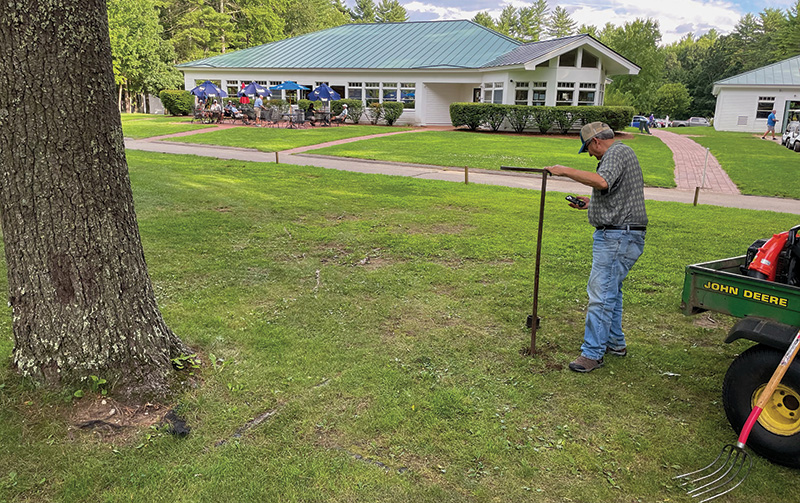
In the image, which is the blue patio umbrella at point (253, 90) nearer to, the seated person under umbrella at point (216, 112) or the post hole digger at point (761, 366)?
the seated person under umbrella at point (216, 112)

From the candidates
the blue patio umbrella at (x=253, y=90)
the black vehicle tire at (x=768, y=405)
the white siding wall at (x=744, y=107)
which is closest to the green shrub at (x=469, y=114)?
the blue patio umbrella at (x=253, y=90)

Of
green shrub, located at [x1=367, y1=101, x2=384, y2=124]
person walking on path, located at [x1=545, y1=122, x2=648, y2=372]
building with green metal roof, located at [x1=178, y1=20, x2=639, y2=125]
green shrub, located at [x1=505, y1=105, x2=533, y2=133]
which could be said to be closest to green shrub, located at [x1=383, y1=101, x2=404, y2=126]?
green shrub, located at [x1=367, y1=101, x2=384, y2=124]

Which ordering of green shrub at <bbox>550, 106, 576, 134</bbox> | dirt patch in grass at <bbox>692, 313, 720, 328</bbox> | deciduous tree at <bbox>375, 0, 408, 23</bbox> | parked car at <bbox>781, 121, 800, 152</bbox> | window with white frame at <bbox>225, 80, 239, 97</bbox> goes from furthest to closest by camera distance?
deciduous tree at <bbox>375, 0, 408, 23</bbox>, window with white frame at <bbox>225, 80, 239, 97</bbox>, green shrub at <bbox>550, 106, 576, 134</bbox>, parked car at <bbox>781, 121, 800, 152</bbox>, dirt patch in grass at <bbox>692, 313, 720, 328</bbox>

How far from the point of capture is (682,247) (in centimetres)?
786

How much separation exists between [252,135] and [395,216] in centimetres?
1529

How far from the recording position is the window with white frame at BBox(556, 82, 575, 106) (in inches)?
1121

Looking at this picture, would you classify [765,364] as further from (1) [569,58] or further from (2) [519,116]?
(1) [569,58]

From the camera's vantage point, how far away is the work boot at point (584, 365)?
4328mm

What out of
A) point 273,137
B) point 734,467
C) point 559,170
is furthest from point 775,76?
point 734,467

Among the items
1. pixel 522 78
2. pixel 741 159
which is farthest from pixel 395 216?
pixel 522 78

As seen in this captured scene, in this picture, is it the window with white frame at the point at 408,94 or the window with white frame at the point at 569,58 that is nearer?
the window with white frame at the point at 569,58

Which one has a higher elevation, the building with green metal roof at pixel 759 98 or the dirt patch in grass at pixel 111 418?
the building with green metal roof at pixel 759 98

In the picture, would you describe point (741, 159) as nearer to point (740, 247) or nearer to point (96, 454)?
point (740, 247)

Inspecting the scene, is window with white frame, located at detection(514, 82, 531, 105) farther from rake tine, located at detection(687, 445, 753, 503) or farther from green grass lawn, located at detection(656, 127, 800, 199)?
rake tine, located at detection(687, 445, 753, 503)
